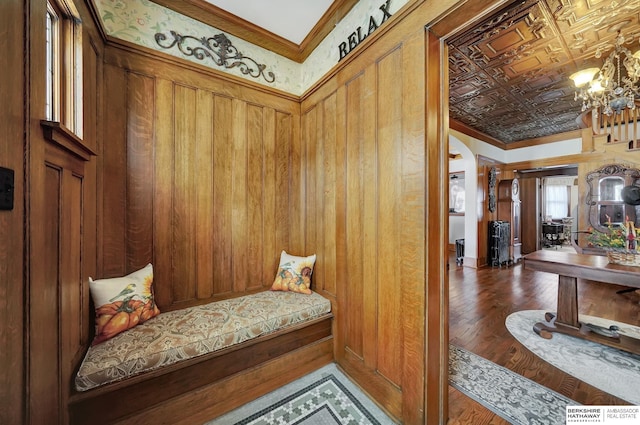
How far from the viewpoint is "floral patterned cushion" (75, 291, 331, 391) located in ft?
4.30

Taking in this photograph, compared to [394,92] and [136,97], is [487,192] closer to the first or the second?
[394,92]

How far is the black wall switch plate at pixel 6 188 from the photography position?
750 mm

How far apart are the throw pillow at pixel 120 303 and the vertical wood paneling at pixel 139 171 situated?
0.79 ft

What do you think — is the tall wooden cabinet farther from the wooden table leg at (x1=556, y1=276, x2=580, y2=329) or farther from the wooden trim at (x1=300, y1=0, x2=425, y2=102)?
the wooden trim at (x1=300, y1=0, x2=425, y2=102)

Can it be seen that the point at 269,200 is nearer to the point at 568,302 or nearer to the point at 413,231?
the point at 413,231

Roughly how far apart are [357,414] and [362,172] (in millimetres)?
1728

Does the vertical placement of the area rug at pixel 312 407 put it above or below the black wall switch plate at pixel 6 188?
below

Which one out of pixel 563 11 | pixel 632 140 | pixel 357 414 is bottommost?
pixel 357 414

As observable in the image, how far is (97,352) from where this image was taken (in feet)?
4.51

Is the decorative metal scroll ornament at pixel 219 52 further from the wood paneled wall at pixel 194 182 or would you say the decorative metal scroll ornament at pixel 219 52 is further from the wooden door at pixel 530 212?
the wooden door at pixel 530 212

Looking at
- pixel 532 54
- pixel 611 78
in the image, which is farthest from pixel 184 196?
pixel 611 78

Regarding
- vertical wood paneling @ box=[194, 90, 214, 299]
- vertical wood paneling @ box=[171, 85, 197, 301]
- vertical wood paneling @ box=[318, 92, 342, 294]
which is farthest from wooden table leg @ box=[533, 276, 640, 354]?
vertical wood paneling @ box=[171, 85, 197, 301]

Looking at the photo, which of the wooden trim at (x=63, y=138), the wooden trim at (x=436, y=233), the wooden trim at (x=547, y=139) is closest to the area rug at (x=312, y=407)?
the wooden trim at (x=436, y=233)

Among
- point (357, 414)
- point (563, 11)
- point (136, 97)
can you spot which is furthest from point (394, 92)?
point (357, 414)
